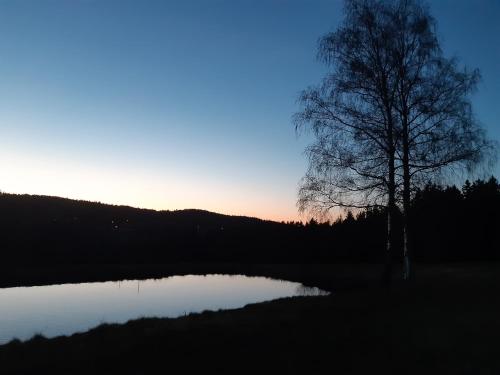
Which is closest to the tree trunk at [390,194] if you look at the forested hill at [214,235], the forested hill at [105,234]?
the forested hill at [214,235]

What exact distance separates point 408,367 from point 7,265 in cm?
8489

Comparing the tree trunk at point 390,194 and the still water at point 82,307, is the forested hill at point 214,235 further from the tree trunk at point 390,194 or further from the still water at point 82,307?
the tree trunk at point 390,194

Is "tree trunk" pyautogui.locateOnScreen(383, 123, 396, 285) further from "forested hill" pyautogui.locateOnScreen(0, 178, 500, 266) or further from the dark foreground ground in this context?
"forested hill" pyautogui.locateOnScreen(0, 178, 500, 266)

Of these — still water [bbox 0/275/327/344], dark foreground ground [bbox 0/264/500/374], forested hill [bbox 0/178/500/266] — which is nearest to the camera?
dark foreground ground [bbox 0/264/500/374]

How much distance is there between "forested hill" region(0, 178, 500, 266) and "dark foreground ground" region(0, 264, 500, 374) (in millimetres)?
48853

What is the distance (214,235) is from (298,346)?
124006 mm

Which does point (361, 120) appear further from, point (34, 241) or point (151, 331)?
point (34, 241)

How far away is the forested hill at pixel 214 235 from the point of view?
70.1 m

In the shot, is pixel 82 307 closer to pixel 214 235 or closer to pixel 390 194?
pixel 390 194

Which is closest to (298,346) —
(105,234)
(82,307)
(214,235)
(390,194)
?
(390,194)

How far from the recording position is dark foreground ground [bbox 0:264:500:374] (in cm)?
836

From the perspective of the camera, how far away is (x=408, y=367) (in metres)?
8.29

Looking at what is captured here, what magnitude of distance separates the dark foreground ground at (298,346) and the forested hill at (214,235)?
160ft

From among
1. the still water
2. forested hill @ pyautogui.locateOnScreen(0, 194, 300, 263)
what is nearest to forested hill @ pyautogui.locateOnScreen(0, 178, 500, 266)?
forested hill @ pyautogui.locateOnScreen(0, 194, 300, 263)
